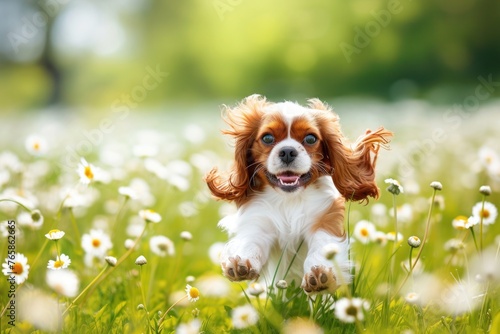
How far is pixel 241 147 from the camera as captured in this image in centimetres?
280

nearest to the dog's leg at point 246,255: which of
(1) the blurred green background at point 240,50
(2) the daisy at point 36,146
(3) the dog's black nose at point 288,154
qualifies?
(3) the dog's black nose at point 288,154

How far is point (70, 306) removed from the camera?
244 centimetres

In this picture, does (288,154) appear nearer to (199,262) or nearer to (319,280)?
(319,280)

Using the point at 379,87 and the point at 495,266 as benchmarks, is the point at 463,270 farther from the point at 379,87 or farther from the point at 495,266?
the point at 379,87

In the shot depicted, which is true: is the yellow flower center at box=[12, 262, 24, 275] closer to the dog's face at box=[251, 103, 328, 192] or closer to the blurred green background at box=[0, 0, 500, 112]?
the dog's face at box=[251, 103, 328, 192]

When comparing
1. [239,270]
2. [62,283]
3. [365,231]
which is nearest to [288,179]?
[239,270]

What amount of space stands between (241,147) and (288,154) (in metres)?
0.34

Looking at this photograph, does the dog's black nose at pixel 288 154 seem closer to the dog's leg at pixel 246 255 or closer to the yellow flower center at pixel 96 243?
the dog's leg at pixel 246 255

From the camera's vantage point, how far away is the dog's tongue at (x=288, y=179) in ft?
8.50

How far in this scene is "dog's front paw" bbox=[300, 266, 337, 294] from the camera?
227 cm

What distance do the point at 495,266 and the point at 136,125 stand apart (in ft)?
32.6

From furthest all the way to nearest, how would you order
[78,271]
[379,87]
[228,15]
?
[228,15], [379,87], [78,271]

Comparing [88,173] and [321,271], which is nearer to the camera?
[321,271]

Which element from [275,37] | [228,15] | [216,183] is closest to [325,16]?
[275,37]
